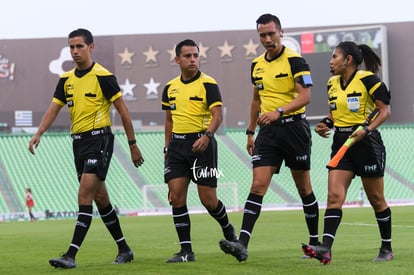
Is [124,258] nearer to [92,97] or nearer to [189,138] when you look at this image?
[189,138]

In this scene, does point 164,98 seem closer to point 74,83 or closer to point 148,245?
point 74,83

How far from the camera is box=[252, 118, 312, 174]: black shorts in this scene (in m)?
9.76

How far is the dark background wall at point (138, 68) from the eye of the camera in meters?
59.1

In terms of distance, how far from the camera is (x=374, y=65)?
9938 millimetres

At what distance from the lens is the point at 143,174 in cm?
4766

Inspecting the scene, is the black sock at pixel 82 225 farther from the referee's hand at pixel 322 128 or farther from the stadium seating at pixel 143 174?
the stadium seating at pixel 143 174

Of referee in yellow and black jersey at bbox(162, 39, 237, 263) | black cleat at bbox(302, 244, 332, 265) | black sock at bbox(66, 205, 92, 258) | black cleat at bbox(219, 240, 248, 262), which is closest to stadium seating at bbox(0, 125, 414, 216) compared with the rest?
referee in yellow and black jersey at bbox(162, 39, 237, 263)

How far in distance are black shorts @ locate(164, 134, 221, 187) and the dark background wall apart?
48.5 metres

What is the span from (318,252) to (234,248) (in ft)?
2.75

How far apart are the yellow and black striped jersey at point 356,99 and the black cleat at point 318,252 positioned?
4.90 ft

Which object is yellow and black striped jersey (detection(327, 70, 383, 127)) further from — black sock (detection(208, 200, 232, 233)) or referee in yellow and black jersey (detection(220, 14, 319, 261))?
black sock (detection(208, 200, 232, 233))

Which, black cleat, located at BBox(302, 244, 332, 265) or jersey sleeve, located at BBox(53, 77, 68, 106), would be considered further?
jersey sleeve, located at BBox(53, 77, 68, 106)

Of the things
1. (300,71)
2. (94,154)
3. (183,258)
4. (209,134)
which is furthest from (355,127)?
(94,154)

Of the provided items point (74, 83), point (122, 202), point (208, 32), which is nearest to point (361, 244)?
point (74, 83)
